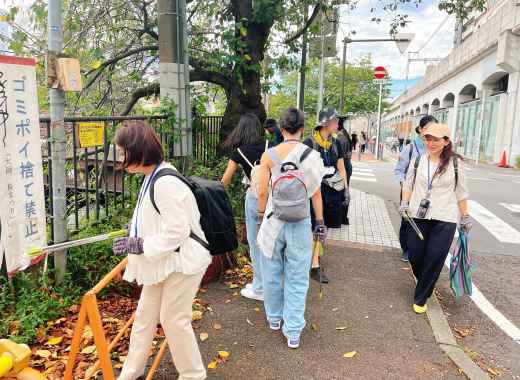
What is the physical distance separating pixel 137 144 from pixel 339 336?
234 cm

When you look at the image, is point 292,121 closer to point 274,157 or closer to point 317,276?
point 274,157

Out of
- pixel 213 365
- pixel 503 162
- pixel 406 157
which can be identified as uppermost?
pixel 406 157

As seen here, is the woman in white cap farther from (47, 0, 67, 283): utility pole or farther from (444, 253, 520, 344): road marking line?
(47, 0, 67, 283): utility pole

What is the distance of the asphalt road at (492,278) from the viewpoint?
11.6 feet

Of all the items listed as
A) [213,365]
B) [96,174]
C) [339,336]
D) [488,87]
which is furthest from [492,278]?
[488,87]

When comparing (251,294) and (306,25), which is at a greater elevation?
(306,25)

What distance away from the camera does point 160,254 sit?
2209 millimetres

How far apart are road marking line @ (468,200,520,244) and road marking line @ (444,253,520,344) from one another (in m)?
2.81

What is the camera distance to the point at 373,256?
220 inches

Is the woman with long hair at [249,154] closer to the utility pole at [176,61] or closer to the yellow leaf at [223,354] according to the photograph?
the yellow leaf at [223,354]

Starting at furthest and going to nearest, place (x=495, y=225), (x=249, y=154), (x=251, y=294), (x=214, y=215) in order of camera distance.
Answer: (x=495, y=225)
(x=251, y=294)
(x=249, y=154)
(x=214, y=215)

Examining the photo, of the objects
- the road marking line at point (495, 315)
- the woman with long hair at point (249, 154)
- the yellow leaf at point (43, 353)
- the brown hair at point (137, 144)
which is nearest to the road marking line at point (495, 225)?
the road marking line at point (495, 315)

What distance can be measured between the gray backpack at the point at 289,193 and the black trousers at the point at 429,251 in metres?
1.53

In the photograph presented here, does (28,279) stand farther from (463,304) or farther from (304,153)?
(463,304)
